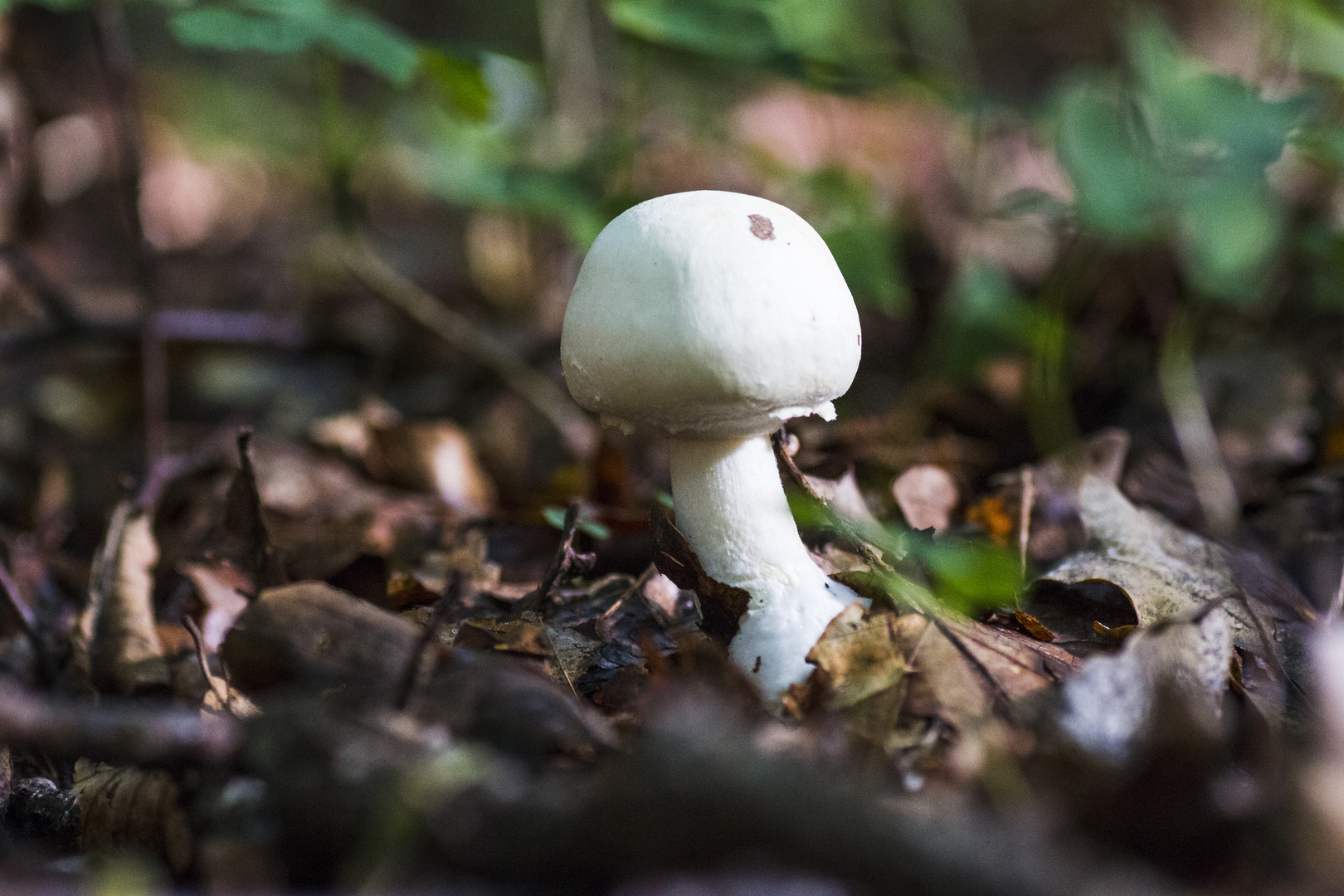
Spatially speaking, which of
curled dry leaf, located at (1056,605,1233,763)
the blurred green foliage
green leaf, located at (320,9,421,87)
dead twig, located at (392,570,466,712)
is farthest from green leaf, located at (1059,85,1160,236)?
dead twig, located at (392,570,466,712)

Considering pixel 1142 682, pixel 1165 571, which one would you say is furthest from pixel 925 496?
pixel 1142 682

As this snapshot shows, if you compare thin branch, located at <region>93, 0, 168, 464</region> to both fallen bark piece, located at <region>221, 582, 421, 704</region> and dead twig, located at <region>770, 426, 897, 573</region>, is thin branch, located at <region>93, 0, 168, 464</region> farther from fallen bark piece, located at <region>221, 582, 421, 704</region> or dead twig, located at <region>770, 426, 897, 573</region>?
dead twig, located at <region>770, 426, 897, 573</region>

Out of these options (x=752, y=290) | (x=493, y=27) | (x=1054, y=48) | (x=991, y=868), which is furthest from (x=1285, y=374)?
(x=493, y=27)

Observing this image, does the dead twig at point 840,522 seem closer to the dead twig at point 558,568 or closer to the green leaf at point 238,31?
the dead twig at point 558,568

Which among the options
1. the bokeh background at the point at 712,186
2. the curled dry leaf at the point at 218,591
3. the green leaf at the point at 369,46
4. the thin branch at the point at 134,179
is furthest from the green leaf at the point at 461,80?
the curled dry leaf at the point at 218,591

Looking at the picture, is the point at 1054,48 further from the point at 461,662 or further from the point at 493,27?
the point at 461,662

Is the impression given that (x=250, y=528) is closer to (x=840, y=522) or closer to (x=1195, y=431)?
(x=840, y=522)
